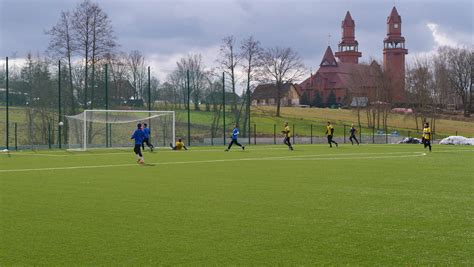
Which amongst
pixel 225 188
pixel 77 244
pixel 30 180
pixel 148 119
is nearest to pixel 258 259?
pixel 77 244

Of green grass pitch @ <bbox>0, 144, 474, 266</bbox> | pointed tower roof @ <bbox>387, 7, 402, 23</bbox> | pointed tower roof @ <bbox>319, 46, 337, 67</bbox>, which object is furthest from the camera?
pointed tower roof @ <bbox>387, 7, 402, 23</bbox>

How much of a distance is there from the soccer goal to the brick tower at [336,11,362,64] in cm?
11395

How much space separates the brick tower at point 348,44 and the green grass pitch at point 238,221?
140 m

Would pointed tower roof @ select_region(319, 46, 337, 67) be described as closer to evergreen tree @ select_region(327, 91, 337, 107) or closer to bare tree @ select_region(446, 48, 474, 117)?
evergreen tree @ select_region(327, 91, 337, 107)

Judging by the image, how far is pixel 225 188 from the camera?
50.1 feet

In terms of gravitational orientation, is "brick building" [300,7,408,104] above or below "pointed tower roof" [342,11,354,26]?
below

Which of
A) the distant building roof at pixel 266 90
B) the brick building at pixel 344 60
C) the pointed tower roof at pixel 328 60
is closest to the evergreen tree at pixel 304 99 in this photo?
the brick building at pixel 344 60

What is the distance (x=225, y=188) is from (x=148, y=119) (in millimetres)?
30909

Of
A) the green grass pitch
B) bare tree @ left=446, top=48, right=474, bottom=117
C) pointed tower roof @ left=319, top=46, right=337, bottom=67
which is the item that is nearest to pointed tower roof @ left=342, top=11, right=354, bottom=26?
pointed tower roof @ left=319, top=46, right=337, bottom=67

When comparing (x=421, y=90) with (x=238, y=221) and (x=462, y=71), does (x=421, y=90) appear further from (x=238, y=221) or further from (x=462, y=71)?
(x=238, y=221)

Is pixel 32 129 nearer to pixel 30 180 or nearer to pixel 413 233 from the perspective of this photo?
pixel 30 180

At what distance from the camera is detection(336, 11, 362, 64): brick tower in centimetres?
15475

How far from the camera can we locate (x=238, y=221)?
1002cm

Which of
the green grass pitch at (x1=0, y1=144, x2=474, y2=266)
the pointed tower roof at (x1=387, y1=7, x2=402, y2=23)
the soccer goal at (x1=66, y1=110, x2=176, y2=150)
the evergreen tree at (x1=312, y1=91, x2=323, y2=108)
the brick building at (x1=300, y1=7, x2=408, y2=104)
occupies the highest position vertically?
the pointed tower roof at (x1=387, y1=7, x2=402, y2=23)
